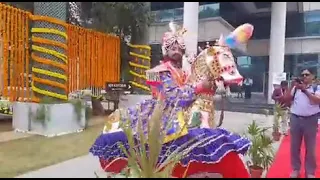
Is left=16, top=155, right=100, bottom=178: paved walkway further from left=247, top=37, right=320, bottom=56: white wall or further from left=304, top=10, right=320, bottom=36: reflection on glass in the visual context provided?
left=247, top=37, right=320, bottom=56: white wall

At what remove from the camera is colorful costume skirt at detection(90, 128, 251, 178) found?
3855 mm

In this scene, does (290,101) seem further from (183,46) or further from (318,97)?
(183,46)

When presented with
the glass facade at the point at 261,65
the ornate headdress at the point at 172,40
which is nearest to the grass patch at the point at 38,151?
the ornate headdress at the point at 172,40

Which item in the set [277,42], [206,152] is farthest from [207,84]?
[277,42]

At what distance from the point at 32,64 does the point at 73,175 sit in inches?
179

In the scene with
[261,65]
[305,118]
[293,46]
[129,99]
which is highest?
[293,46]

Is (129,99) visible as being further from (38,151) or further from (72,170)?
(72,170)

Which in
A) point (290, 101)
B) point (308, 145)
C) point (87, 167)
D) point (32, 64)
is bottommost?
point (87, 167)

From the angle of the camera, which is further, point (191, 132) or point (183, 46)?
point (183, 46)

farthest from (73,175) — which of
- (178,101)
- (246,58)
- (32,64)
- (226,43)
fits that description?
(246,58)

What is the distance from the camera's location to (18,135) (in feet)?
24.9

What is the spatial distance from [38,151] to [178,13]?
8.63m

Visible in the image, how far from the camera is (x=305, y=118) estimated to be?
4.59 m

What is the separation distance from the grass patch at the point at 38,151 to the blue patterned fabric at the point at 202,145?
1.29 meters
